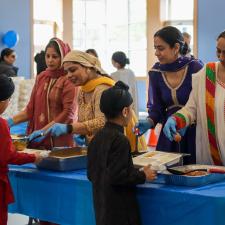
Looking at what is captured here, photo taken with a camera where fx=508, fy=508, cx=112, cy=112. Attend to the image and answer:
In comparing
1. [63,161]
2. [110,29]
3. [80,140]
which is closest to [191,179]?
[63,161]

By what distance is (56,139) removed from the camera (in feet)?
8.48

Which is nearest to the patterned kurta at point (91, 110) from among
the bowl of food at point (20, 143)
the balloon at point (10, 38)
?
the bowl of food at point (20, 143)

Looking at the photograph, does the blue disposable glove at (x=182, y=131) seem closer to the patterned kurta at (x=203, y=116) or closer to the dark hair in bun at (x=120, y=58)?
the patterned kurta at (x=203, y=116)

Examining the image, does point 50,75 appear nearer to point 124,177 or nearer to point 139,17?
point 124,177

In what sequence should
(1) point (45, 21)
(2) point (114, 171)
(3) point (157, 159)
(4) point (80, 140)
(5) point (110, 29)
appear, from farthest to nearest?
(5) point (110, 29) → (1) point (45, 21) → (4) point (80, 140) → (3) point (157, 159) → (2) point (114, 171)

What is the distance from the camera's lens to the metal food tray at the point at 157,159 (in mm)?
1833

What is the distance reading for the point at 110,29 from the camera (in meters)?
9.60

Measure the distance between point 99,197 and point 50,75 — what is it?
100 cm

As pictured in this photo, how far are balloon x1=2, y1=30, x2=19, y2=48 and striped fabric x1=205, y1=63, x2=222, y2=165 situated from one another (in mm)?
5187

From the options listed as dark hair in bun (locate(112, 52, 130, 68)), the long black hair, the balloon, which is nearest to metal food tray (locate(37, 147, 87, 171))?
the long black hair

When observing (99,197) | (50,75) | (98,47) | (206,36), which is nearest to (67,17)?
(98,47)

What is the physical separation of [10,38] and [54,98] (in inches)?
181

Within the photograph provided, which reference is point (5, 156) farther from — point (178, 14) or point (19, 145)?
point (178, 14)

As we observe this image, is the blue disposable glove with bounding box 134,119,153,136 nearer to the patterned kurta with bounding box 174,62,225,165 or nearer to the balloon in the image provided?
the patterned kurta with bounding box 174,62,225,165
